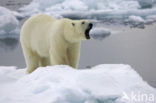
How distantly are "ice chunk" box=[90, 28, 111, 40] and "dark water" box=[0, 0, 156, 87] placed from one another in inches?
7.5

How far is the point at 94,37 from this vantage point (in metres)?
7.66

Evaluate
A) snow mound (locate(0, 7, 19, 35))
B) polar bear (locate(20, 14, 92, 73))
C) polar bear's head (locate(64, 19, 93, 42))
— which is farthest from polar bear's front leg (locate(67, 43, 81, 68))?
snow mound (locate(0, 7, 19, 35))

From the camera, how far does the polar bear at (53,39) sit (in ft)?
6.96

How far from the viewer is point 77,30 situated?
209 cm

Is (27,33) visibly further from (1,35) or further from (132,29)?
(132,29)

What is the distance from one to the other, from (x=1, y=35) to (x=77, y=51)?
16.5 ft

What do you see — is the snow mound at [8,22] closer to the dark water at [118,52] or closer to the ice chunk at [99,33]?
the dark water at [118,52]

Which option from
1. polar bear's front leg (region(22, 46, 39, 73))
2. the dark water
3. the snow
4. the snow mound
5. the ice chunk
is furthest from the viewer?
the ice chunk

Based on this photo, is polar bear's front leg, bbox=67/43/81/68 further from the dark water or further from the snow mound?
the snow mound

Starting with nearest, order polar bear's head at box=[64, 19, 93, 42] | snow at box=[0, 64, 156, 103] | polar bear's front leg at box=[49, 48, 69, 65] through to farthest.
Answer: snow at box=[0, 64, 156, 103], polar bear's head at box=[64, 19, 93, 42], polar bear's front leg at box=[49, 48, 69, 65]

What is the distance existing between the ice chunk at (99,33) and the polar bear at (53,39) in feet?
16.9

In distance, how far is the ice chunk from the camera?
771cm

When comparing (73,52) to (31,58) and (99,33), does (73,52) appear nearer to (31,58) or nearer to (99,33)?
(31,58)

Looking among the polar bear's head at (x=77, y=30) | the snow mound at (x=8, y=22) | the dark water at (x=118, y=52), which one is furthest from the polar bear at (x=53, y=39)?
the snow mound at (x=8, y=22)
